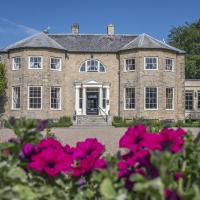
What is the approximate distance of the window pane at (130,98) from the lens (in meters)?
36.9

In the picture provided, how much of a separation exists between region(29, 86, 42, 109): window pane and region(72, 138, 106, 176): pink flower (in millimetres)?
33906

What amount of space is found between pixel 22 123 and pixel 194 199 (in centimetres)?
97

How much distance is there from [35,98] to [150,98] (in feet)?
31.8

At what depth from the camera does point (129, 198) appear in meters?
1.79

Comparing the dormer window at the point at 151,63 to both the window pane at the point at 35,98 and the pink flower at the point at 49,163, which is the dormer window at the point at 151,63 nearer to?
the window pane at the point at 35,98

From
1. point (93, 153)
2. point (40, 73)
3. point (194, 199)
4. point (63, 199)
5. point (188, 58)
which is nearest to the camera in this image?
point (194, 199)

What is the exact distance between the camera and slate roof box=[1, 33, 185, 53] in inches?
1447

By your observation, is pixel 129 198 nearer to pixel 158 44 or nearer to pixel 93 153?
pixel 93 153

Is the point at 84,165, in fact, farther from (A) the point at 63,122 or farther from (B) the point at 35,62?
(B) the point at 35,62

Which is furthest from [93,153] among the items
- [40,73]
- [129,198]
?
[40,73]

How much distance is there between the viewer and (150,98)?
120ft

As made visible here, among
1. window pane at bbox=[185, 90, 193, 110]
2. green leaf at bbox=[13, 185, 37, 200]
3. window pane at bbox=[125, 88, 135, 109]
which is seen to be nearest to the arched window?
window pane at bbox=[125, 88, 135, 109]

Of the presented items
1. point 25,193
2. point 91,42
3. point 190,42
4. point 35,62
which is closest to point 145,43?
point 91,42

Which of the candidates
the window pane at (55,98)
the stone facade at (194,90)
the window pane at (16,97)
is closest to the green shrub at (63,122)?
the window pane at (55,98)
